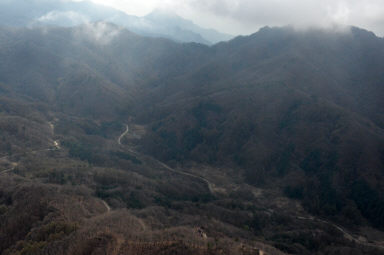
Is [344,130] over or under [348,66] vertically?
under

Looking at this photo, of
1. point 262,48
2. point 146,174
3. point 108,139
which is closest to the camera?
point 146,174

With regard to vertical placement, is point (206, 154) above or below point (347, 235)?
above

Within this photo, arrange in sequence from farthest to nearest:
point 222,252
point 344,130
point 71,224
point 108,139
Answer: point 108,139, point 344,130, point 71,224, point 222,252

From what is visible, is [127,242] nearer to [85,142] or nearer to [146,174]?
[146,174]

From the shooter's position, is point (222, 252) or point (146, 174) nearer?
point (222, 252)

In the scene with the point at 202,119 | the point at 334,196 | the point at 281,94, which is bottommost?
the point at 334,196

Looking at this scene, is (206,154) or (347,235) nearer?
(347,235)

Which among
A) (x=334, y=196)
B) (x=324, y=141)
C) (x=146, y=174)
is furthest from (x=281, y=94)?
(x=146, y=174)

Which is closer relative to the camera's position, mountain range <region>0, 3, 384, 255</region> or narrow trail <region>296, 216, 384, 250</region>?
mountain range <region>0, 3, 384, 255</region>

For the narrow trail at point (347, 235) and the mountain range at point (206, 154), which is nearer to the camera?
the mountain range at point (206, 154)

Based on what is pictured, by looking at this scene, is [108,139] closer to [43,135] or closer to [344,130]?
[43,135]
